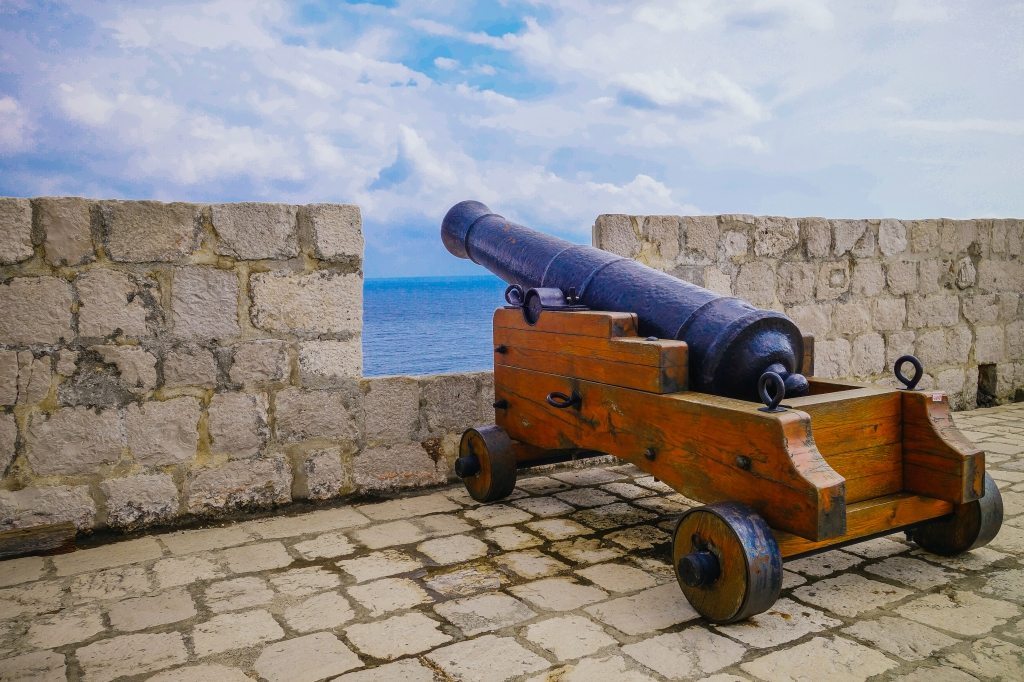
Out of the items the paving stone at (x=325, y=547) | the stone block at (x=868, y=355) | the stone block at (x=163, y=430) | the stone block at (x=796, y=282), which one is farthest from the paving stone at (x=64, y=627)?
the stone block at (x=868, y=355)

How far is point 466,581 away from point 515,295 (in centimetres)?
141

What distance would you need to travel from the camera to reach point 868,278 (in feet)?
19.4

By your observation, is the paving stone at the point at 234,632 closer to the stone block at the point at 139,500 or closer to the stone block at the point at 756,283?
the stone block at the point at 139,500

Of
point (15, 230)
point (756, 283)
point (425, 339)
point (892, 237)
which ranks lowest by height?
point (425, 339)

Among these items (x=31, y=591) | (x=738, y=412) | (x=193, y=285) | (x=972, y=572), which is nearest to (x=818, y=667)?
(x=738, y=412)

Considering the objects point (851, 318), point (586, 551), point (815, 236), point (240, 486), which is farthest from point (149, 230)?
point (851, 318)

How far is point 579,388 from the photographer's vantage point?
3377 mm

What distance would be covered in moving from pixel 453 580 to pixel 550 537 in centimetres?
59

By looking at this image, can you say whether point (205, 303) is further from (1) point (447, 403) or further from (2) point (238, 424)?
(1) point (447, 403)

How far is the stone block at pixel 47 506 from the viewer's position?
11.3 ft

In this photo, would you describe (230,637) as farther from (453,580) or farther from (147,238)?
(147,238)

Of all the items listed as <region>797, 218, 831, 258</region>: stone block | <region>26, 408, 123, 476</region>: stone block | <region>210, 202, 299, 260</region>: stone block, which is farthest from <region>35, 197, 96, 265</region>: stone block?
<region>797, 218, 831, 258</region>: stone block

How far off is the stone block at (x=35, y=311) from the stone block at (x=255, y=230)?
0.69 m

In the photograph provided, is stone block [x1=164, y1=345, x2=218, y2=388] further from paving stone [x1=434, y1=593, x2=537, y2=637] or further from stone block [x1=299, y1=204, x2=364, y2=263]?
paving stone [x1=434, y1=593, x2=537, y2=637]
